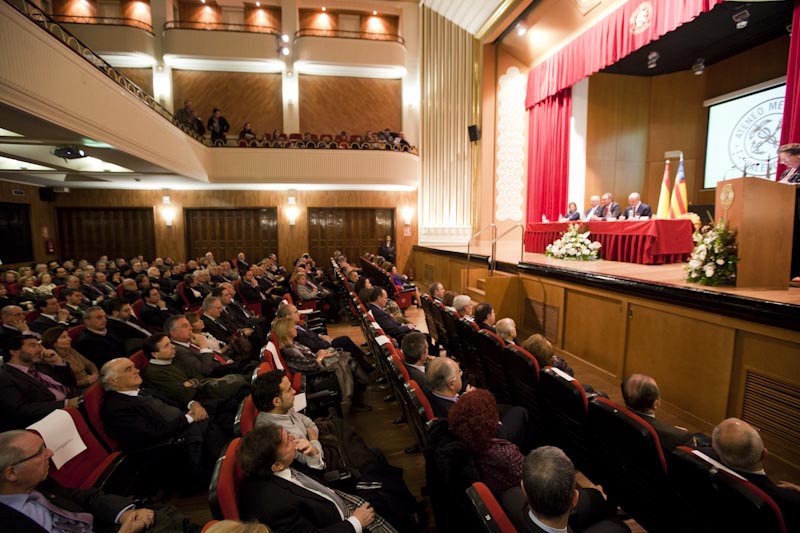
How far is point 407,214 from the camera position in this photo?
12.1 meters

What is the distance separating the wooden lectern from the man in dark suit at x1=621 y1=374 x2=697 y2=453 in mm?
1918

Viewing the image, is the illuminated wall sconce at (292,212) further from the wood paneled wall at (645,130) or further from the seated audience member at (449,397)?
the seated audience member at (449,397)

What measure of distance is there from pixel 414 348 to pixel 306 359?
95 centimetres

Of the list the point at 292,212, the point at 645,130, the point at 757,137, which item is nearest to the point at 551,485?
the point at 757,137

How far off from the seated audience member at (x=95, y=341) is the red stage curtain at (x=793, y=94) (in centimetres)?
783

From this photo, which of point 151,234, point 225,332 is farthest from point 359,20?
point 225,332

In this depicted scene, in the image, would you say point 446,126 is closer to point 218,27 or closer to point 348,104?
point 348,104

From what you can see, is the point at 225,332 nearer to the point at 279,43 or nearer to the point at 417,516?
the point at 417,516

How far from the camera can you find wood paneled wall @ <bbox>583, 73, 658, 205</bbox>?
9.20 meters

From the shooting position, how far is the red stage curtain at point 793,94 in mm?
5062

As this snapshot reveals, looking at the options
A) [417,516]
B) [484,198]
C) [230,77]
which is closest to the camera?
[417,516]

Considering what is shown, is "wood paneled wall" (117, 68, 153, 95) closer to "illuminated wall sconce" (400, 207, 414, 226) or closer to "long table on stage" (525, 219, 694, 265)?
"illuminated wall sconce" (400, 207, 414, 226)

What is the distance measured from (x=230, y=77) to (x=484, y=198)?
28.6 ft

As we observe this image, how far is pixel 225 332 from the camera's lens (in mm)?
4023
